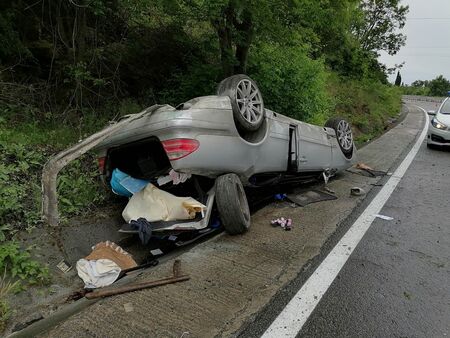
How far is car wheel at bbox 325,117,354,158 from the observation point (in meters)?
7.12

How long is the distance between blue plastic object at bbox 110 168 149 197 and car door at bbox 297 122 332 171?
2.27m

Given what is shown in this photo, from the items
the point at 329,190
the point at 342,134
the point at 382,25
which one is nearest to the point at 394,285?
the point at 329,190

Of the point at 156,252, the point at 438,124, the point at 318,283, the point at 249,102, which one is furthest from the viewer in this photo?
the point at 438,124

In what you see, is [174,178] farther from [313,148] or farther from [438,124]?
[438,124]

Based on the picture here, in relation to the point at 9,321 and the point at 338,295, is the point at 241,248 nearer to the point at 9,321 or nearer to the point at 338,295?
the point at 338,295

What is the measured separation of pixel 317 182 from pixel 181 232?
334cm

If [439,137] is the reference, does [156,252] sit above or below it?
below

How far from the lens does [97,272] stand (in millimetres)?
3734

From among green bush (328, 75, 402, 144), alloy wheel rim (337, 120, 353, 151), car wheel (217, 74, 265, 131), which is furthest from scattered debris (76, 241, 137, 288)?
green bush (328, 75, 402, 144)

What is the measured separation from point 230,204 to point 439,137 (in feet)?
28.9

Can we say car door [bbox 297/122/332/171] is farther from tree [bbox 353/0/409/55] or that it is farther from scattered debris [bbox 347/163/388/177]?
tree [bbox 353/0/409/55]

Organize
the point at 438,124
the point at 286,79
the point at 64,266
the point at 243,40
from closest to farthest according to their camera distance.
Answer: the point at 64,266 → the point at 243,40 → the point at 286,79 → the point at 438,124

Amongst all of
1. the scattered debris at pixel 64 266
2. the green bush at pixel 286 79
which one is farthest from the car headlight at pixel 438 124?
the scattered debris at pixel 64 266

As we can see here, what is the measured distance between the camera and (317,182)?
6.92 m
